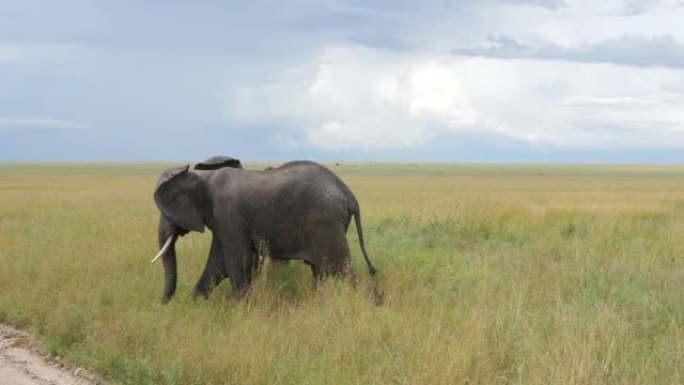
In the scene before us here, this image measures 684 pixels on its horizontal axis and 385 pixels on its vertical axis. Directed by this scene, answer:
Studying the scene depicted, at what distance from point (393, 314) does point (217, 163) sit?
4179mm

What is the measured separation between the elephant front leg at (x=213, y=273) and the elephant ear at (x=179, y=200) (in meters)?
0.40

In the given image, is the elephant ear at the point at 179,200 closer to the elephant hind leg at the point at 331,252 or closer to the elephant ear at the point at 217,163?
the elephant ear at the point at 217,163

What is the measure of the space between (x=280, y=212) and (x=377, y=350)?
292cm

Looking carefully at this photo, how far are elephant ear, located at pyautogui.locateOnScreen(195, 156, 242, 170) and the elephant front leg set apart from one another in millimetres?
1257

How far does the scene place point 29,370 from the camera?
693 centimetres

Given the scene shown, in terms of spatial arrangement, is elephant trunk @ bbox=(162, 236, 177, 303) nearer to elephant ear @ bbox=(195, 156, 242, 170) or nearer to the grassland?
the grassland

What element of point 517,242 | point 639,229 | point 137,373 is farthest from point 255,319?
point 639,229

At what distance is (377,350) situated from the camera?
6258 mm

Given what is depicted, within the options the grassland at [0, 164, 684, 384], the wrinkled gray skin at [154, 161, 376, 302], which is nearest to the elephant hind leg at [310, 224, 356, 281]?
the wrinkled gray skin at [154, 161, 376, 302]

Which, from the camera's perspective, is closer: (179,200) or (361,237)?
(179,200)

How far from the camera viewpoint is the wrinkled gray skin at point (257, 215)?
848cm

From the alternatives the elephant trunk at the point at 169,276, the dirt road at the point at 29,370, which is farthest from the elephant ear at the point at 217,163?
the dirt road at the point at 29,370

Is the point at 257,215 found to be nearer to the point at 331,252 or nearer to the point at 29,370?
the point at 331,252

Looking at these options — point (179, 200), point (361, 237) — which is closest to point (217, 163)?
point (179, 200)
